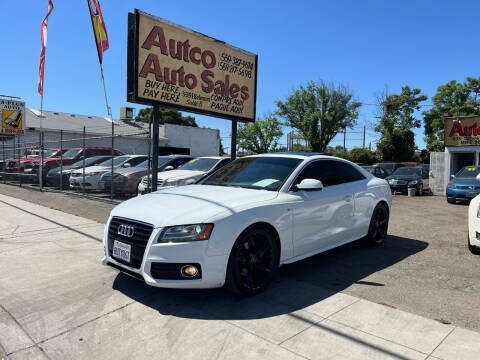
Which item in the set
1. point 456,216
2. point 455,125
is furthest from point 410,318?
point 455,125

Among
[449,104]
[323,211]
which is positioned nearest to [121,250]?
[323,211]

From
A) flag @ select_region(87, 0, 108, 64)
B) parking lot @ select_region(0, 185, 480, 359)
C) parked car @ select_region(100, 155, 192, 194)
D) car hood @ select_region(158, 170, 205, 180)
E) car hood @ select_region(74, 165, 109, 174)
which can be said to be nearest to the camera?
parking lot @ select_region(0, 185, 480, 359)

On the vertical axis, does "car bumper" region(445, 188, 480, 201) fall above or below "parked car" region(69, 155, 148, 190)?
below

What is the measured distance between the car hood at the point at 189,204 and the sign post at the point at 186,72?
13.2 feet

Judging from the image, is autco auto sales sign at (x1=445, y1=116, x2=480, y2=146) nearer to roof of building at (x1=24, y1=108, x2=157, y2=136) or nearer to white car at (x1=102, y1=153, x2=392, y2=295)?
white car at (x1=102, y1=153, x2=392, y2=295)

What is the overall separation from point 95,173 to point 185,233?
32.5 ft

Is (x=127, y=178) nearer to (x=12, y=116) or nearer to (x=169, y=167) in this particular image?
(x=169, y=167)

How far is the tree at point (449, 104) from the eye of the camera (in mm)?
39438

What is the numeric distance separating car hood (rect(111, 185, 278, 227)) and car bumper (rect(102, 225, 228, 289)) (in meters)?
0.20

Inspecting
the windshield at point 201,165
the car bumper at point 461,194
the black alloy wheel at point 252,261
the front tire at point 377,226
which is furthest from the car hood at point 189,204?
the car bumper at point 461,194

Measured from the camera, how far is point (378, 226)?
19.4 feet

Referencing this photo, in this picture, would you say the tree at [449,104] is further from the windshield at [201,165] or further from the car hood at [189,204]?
the car hood at [189,204]

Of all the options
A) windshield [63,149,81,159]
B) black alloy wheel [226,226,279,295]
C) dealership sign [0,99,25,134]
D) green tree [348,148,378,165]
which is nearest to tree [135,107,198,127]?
green tree [348,148,378,165]

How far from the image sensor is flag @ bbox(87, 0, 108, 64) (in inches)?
666
